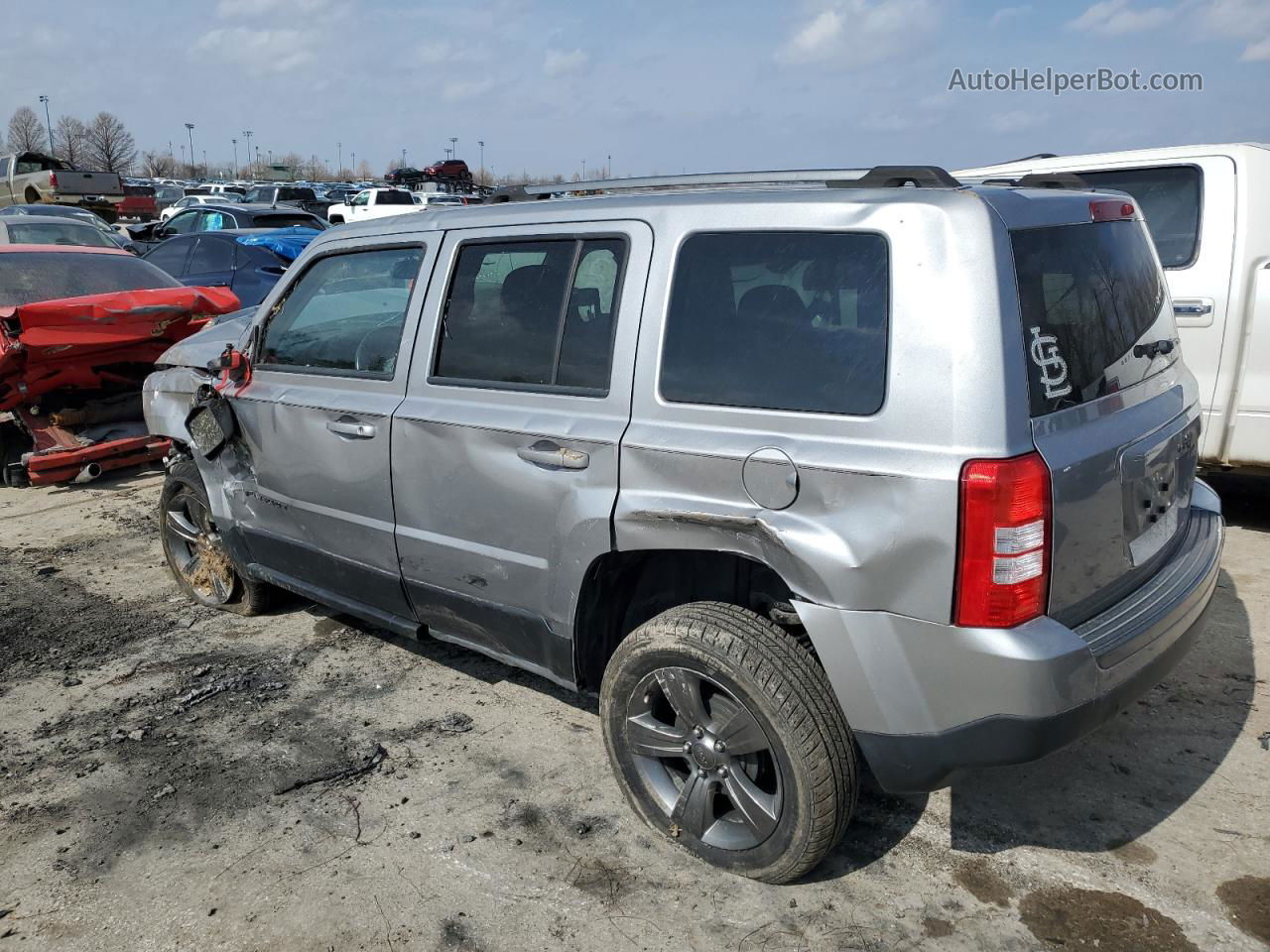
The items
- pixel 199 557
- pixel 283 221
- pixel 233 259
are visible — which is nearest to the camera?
pixel 199 557

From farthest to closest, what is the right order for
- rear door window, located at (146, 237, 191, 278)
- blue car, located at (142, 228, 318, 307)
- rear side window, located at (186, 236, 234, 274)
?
1. rear door window, located at (146, 237, 191, 278)
2. rear side window, located at (186, 236, 234, 274)
3. blue car, located at (142, 228, 318, 307)

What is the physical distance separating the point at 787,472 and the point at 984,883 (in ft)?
4.45

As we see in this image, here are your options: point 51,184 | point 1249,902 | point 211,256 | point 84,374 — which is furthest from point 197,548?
point 51,184

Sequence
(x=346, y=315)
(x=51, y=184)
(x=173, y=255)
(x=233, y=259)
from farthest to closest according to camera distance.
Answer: (x=51, y=184) < (x=173, y=255) < (x=233, y=259) < (x=346, y=315)

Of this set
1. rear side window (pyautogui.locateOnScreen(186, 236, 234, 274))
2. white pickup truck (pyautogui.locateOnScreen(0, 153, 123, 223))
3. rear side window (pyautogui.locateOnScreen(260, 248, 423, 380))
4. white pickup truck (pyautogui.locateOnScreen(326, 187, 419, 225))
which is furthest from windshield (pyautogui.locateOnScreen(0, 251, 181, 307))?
white pickup truck (pyautogui.locateOnScreen(0, 153, 123, 223))

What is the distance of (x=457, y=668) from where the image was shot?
4238 millimetres

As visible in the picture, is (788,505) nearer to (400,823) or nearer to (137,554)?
(400,823)

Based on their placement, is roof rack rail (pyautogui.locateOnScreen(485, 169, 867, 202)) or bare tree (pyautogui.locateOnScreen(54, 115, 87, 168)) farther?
bare tree (pyautogui.locateOnScreen(54, 115, 87, 168))

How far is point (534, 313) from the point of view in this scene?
318 centimetres

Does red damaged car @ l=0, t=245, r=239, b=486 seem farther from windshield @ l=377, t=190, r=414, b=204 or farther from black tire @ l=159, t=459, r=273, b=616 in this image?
windshield @ l=377, t=190, r=414, b=204

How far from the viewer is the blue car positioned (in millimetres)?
11219

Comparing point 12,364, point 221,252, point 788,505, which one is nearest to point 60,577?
point 12,364

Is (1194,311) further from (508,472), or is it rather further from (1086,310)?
(508,472)

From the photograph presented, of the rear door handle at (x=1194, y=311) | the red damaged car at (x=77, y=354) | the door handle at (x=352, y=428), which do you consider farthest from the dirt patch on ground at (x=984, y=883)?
the red damaged car at (x=77, y=354)
